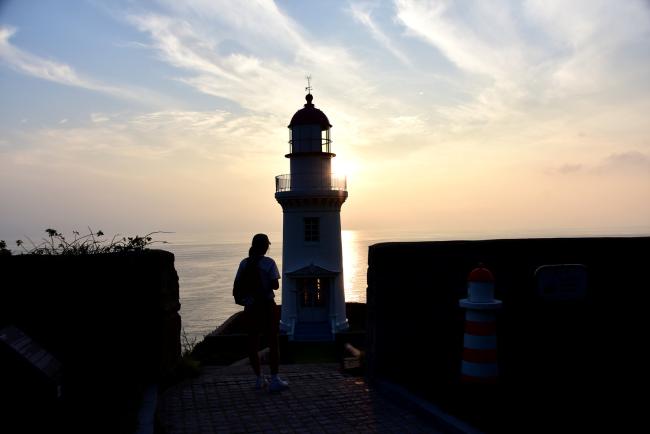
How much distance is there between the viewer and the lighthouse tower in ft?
91.8

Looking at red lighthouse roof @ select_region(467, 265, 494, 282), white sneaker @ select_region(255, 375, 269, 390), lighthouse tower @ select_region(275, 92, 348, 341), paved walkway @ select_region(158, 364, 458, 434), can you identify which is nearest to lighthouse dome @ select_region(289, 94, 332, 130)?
lighthouse tower @ select_region(275, 92, 348, 341)

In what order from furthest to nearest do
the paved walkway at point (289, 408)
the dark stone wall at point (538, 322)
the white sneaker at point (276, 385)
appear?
the white sneaker at point (276, 385) < the paved walkway at point (289, 408) < the dark stone wall at point (538, 322)

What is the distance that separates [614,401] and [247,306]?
4.19 m

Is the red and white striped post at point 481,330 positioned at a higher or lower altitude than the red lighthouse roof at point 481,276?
lower

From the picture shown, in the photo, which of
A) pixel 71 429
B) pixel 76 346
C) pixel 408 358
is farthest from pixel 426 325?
pixel 76 346

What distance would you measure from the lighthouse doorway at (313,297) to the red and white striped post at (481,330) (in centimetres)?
2399

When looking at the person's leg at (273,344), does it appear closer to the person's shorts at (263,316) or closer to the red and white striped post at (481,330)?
the person's shorts at (263,316)

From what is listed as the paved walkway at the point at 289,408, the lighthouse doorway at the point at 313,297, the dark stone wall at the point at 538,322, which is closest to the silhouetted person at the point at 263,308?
the paved walkway at the point at 289,408

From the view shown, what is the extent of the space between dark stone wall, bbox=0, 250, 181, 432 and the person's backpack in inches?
40.8

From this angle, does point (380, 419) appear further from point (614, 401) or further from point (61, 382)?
point (61, 382)

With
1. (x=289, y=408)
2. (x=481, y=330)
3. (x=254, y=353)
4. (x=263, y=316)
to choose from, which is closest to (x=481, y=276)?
(x=481, y=330)

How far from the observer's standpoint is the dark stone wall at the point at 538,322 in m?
4.32

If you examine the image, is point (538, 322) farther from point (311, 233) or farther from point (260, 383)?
point (311, 233)

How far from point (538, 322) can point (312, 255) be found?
77.5ft
